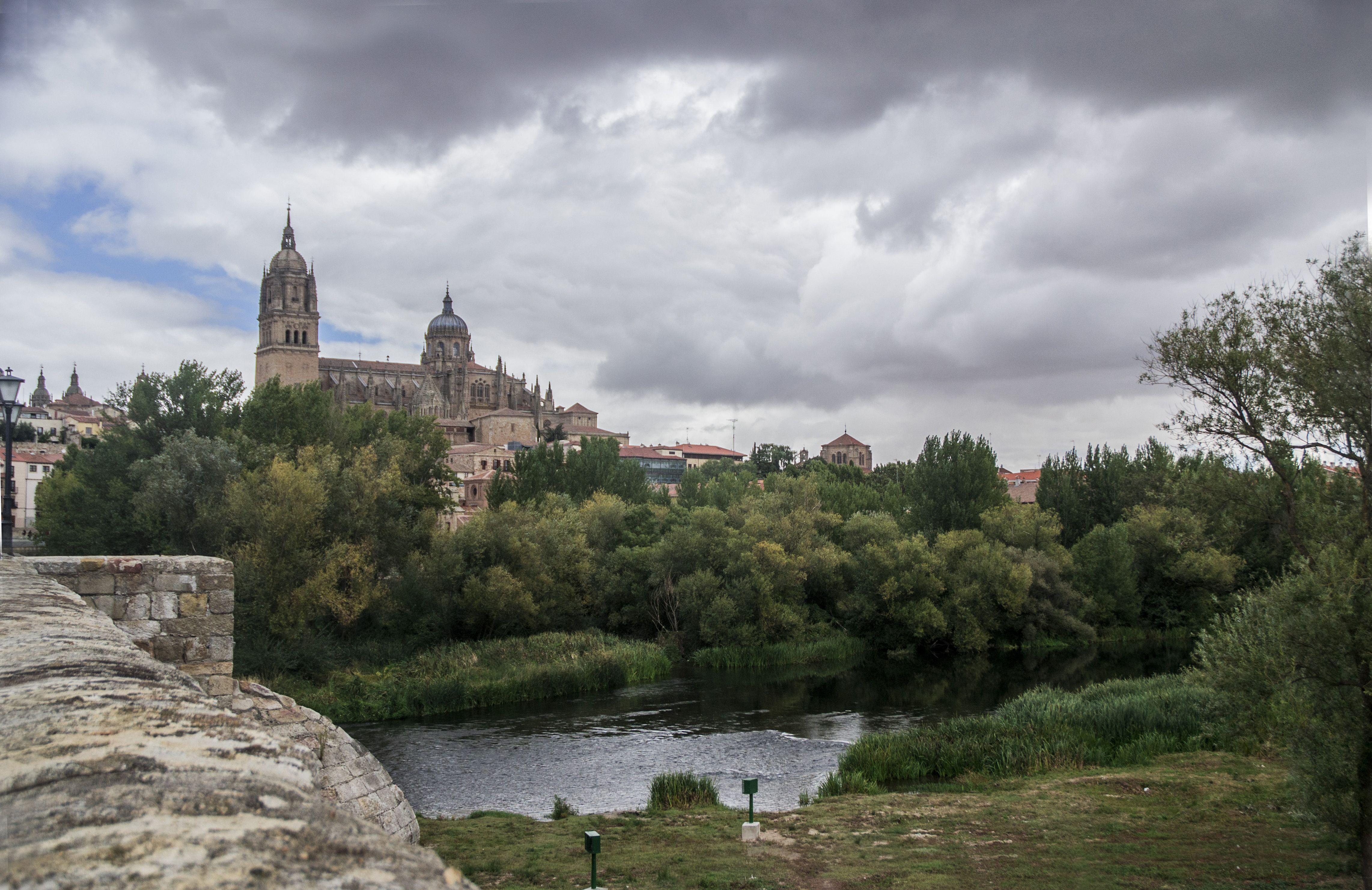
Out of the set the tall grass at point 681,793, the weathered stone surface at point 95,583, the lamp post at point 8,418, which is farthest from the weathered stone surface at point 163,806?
the tall grass at point 681,793

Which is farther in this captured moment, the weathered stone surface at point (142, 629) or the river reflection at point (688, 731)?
the river reflection at point (688, 731)

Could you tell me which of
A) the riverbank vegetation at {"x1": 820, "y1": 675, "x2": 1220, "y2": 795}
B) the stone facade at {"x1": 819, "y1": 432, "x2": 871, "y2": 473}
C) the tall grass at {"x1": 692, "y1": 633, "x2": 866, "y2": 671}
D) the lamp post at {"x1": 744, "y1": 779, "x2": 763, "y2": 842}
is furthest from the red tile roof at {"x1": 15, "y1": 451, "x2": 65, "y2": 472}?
the stone facade at {"x1": 819, "y1": 432, "x2": 871, "y2": 473}

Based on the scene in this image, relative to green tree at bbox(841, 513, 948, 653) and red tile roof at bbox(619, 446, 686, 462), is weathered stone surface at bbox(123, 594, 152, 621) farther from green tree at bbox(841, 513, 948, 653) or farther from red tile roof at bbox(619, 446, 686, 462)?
red tile roof at bbox(619, 446, 686, 462)

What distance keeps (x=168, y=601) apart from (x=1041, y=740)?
15483 mm

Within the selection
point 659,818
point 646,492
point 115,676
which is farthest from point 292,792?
point 646,492

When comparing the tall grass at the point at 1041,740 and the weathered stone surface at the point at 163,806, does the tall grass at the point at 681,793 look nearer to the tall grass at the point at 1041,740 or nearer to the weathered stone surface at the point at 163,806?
the tall grass at the point at 1041,740

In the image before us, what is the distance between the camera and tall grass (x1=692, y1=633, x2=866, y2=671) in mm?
32531

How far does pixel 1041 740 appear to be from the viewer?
17.7m

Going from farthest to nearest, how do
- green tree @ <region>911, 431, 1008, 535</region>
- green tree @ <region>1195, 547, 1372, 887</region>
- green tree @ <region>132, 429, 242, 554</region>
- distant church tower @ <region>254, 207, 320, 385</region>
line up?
distant church tower @ <region>254, 207, 320, 385</region> < green tree @ <region>911, 431, 1008, 535</region> < green tree @ <region>132, 429, 242, 554</region> < green tree @ <region>1195, 547, 1372, 887</region>

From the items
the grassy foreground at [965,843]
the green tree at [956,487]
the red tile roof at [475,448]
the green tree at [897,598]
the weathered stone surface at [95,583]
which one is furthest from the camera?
the red tile roof at [475,448]

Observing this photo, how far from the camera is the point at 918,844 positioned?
1179 cm

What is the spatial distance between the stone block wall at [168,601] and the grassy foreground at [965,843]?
166 inches

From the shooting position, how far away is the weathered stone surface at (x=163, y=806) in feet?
5.21

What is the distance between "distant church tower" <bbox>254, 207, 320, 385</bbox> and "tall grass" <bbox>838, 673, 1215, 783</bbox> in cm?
9780
